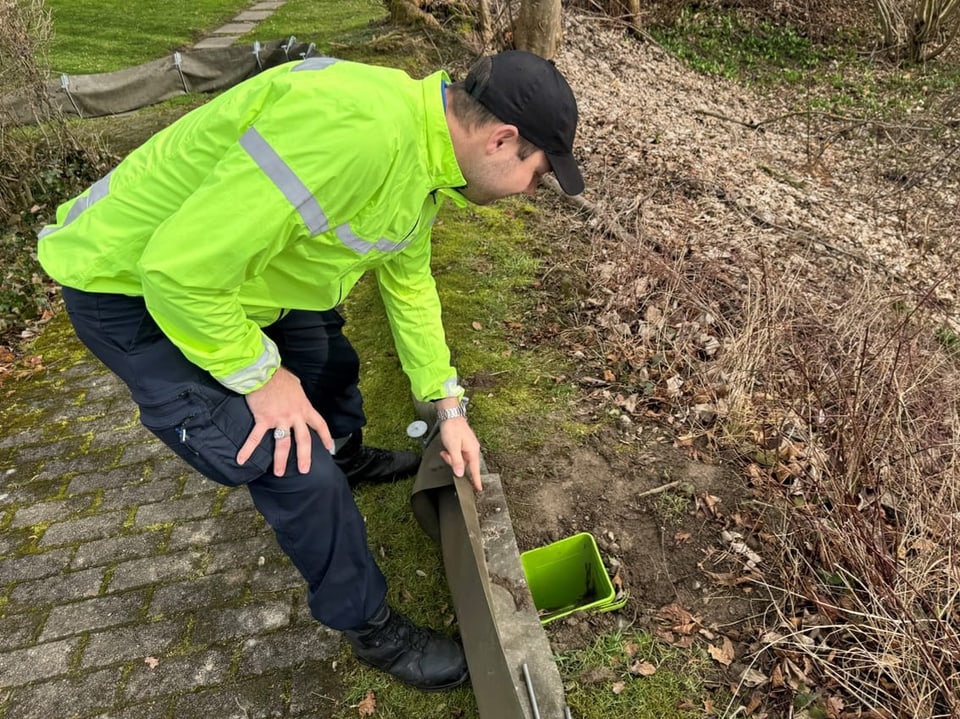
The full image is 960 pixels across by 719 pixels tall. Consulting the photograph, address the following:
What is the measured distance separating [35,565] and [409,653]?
202 cm

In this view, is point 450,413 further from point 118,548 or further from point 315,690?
point 118,548

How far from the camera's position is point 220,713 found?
2.38 m

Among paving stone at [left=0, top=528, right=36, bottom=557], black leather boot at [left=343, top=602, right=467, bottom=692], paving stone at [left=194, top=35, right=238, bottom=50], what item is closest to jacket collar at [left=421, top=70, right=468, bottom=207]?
black leather boot at [left=343, top=602, right=467, bottom=692]

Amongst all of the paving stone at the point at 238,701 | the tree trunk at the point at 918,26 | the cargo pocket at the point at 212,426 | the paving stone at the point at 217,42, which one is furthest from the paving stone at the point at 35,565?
the tree trunk at the point at 918,26

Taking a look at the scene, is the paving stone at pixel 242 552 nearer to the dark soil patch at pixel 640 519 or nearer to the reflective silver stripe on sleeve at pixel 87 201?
the dark soil patch at pixel 640 519

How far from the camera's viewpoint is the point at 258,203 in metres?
1.44

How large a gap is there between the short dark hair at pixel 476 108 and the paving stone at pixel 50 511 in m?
2.94

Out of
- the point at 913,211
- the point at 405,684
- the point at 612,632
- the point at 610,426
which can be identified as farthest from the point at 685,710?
the point at 913,211

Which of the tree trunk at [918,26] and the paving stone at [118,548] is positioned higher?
the tree trunk at [918,26]

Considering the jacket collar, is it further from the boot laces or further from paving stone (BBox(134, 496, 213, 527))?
paving stone (BBox(134, 496, 213, 527))

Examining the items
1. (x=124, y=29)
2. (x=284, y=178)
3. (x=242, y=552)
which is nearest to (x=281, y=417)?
(x=284, y=178)

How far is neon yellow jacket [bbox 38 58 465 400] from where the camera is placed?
4.72ft

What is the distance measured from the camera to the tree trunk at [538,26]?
24.7 feet

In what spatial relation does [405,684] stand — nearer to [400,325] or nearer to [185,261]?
[400,325]
